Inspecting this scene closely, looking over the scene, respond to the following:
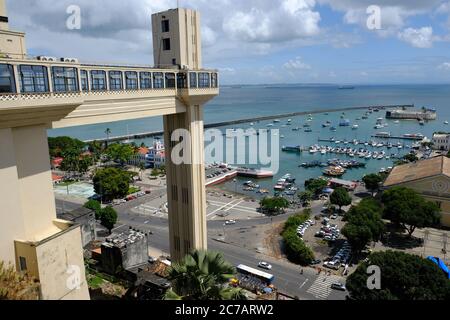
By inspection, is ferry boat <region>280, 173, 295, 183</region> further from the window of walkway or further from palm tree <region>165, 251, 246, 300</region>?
the window of walkway

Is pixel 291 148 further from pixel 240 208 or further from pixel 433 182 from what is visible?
pixel 433 182

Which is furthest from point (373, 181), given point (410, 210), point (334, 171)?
point (334, 171)

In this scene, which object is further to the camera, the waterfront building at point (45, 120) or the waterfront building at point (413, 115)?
the waterfront building at point (413, 115)

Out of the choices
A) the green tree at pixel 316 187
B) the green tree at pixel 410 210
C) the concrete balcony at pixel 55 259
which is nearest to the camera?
the concrete balcony at pixel 55 259

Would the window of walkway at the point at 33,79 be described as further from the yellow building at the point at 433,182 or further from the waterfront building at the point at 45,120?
the yellow building at the point at 433,182

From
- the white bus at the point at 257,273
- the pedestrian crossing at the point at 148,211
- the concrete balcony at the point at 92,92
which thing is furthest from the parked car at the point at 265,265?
the concrete balcony at the point at 92,92
